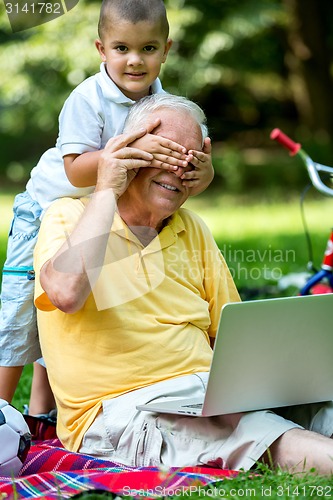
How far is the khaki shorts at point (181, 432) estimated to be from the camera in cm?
252

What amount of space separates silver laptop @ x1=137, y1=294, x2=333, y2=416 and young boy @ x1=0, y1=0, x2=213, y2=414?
0.60 meters

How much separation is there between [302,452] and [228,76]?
1439 cm

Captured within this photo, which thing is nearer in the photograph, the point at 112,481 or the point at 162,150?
the point at 112,481

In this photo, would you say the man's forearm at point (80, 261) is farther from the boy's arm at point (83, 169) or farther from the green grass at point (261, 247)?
the green grass at point (261, 247)

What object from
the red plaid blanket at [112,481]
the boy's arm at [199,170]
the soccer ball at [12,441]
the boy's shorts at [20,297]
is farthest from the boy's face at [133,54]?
the red plaid blanket at [112,481]

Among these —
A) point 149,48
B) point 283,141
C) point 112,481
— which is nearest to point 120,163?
point 149,48

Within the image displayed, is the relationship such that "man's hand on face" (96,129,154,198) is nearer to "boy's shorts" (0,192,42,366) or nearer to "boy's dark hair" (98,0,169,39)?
"boy's dark hair" (98,0,169,39)

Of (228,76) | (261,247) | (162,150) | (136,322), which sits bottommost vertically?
(228,76)

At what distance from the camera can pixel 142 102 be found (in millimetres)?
2863

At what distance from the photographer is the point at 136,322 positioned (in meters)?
2.75

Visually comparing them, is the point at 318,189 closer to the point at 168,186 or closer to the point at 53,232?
the point at 168,186

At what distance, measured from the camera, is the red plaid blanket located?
2.32 m

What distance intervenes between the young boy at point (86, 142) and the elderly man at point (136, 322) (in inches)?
7.0

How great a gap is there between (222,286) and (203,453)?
2.19 ft
